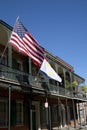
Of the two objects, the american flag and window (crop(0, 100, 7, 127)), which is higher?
the american flag

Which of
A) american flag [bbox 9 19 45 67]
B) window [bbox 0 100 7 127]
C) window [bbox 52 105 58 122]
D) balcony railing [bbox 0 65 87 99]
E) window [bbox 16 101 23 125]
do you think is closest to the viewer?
american flag [bbox 9 19 45 67]

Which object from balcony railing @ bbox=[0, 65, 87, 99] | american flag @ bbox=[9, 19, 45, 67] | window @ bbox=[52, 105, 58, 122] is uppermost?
american flag @ bbox=[9, 19, 45, 67]

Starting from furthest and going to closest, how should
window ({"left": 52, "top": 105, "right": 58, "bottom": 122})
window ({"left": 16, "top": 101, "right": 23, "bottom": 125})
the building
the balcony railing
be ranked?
window ({"left": 52, "top": 105, "right": 58, "bottom": 122})
window ({"left": 16, "top": 101, "right": 23, "bottom": 125})
the building
the balcony railing

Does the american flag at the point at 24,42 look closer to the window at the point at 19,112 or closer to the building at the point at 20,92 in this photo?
the building at the point at 20,92

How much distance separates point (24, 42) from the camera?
13898mm

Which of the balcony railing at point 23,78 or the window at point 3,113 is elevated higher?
the balcony railing at point 23,78

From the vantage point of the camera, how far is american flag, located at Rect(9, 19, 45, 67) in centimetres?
1309

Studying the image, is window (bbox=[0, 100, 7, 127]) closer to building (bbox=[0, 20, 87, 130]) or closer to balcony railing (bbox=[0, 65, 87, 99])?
building (bbox=[0, 20, 87, 130])

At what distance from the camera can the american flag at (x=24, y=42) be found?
13094mm

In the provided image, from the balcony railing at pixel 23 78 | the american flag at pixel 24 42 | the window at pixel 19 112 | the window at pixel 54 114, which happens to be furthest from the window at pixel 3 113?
the window at pixel 54 114

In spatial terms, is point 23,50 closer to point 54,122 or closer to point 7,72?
point 7,72

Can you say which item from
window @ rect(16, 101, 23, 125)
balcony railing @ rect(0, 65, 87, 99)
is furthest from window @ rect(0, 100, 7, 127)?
balcony railing @ rect(0, 65, 87, 99)

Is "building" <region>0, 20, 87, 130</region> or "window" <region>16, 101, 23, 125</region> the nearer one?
"building" <region>0, 20, 87, 130</region>

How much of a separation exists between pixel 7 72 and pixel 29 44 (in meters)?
2.25
